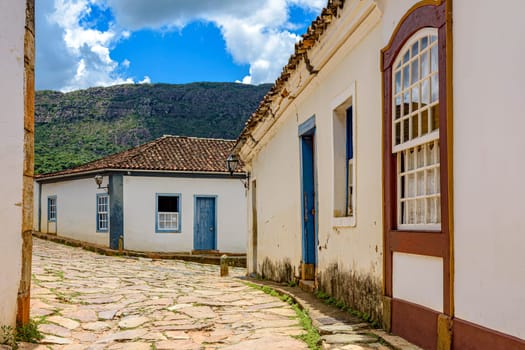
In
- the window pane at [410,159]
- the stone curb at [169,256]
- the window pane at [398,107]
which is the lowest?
the stone curb at [169,256]

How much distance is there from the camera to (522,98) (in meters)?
3.09

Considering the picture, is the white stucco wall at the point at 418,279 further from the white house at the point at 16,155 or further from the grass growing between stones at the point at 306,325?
the white house at the point at 16,155

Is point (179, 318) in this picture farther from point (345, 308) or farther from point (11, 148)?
point (11, 148)

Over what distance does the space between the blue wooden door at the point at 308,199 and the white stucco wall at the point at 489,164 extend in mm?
4917

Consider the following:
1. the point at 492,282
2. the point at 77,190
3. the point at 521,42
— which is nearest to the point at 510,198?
the point at 492,282

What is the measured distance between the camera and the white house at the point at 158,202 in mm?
20781

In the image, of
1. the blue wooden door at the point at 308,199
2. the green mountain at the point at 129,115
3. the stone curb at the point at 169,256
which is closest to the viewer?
the blue wooden door at the point at 308,199

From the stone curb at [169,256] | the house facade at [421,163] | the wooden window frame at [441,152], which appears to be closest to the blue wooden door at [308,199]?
the house facade at [421,163]

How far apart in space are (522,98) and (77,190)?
70.2 feet

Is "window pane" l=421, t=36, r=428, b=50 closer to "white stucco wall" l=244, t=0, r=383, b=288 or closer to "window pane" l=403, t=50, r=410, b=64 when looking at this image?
"window pane" l=403, t=50, r=410, b=64

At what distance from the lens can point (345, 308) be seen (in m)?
6.35

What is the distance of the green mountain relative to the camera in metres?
41.2

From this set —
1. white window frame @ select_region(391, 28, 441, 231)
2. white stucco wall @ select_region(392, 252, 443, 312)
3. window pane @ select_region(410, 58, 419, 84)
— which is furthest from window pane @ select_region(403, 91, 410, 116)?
white stucco wall @ select_region(392, 252, 443, 312)

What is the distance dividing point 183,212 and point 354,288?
52.0ft
